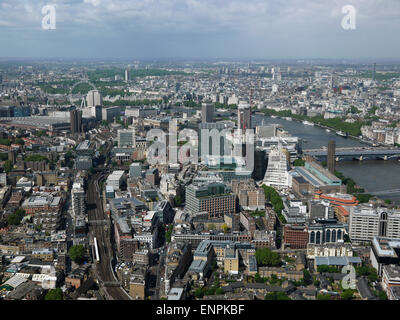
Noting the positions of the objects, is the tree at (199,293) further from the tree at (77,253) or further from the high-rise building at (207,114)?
the high-rise building at (207,114)

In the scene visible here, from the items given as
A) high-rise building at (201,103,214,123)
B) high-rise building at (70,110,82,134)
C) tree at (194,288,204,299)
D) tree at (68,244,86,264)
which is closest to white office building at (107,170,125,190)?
tree at (68,244,86,264)

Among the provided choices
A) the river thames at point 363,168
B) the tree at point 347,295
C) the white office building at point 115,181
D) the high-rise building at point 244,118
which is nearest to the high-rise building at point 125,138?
the high-rise building at point 244,118

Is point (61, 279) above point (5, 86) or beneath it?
beneath
